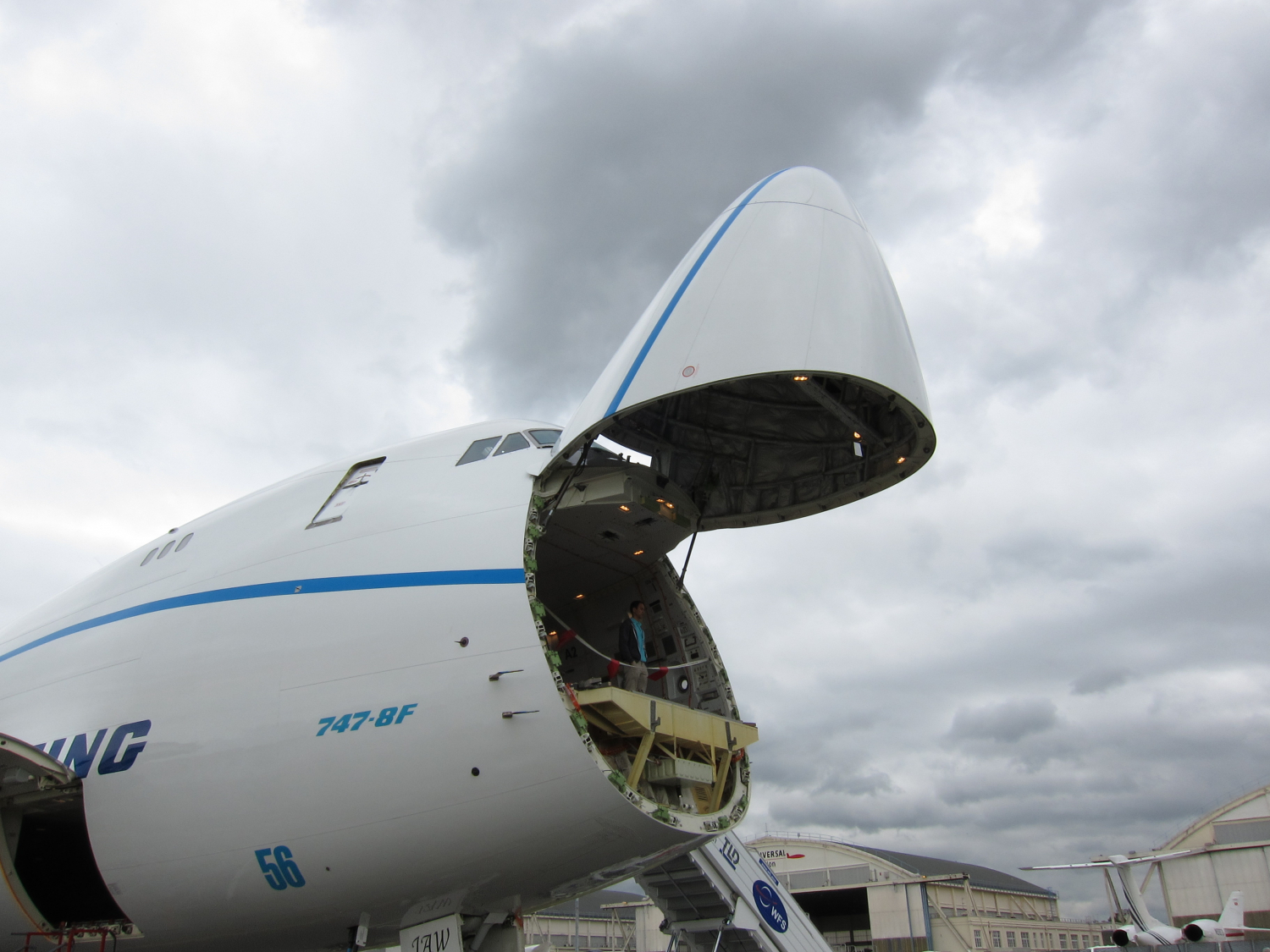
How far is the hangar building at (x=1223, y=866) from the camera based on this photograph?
35062 mm

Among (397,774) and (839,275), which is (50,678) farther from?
(839,275)

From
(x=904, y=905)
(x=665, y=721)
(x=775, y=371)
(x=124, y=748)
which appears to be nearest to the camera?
(x=775, y=371)

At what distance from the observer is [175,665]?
8750 mm

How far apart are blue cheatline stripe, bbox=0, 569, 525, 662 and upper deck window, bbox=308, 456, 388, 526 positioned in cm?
79

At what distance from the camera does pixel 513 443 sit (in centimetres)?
937

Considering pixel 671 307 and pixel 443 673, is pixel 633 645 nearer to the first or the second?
pixel 443 673

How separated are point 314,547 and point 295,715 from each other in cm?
171

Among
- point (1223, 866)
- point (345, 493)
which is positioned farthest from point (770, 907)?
point (1223, 866)

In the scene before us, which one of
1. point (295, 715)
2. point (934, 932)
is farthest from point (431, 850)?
point (934, 932)

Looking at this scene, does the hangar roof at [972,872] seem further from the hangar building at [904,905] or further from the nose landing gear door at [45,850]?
the nose landing gear door at [45,850]

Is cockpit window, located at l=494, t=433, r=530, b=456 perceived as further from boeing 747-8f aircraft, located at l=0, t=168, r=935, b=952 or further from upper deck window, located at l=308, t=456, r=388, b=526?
upper deck window, located at l=308, t=456, r=388, b=526

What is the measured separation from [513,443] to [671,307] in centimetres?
219

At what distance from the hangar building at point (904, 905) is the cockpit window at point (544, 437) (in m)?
22.1

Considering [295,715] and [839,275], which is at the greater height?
[839,275]
